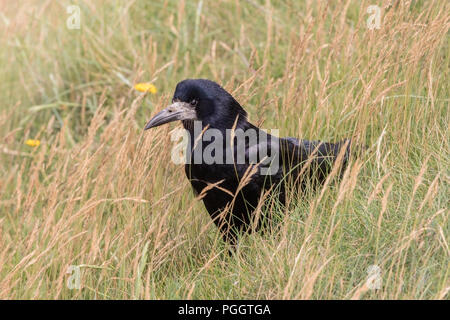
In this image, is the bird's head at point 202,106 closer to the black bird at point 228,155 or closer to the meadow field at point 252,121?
the black bird at point 228,155

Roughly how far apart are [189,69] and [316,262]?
3.16 meters

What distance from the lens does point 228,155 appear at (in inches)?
147

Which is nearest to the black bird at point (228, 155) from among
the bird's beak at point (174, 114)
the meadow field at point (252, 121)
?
the bird's beak at point (174, 114)

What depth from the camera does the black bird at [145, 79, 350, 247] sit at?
3.75 m

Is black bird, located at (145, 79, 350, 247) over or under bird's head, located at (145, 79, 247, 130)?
under

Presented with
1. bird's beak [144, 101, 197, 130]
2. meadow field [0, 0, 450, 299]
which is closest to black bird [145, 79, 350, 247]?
bird's beak [144, 101, 197, 130]

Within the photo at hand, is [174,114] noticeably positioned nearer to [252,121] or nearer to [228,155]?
[228,155]

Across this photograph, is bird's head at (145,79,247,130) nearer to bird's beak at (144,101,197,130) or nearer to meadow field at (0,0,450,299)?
bird's beak at (144,101,197,130)

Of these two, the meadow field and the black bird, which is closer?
the meadow field

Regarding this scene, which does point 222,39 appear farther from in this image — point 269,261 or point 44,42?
point 269,261

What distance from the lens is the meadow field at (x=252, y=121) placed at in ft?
9.45

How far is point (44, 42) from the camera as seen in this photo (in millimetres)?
6348

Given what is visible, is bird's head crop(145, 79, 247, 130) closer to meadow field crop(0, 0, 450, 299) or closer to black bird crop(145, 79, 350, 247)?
black bird crop(145, 79, 350, 247)
